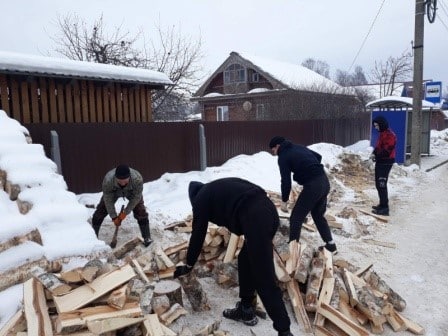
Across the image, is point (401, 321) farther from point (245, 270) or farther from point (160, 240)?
point (160, 240)

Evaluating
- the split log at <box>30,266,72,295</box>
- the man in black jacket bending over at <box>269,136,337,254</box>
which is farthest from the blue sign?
the split log at <box>30,266,72,295</box>

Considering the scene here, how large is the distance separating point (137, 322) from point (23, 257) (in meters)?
1.57

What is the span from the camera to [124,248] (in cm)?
509

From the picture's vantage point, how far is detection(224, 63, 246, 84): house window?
2612 cm

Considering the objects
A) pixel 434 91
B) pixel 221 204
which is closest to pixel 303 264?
pixel 221 204

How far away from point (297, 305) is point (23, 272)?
2694 millimetres

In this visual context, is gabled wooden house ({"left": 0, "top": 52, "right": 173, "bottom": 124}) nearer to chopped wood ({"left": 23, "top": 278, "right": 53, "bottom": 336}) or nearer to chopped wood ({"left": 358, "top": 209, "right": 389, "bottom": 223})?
chopped wood ({"left": 23, "top": 278, "right": 53, "bottom": 336})

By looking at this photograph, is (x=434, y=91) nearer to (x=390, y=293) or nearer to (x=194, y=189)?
(x=390, y=293)

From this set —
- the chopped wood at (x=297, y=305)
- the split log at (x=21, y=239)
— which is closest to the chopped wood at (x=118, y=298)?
the split log at (x=21, y=239)

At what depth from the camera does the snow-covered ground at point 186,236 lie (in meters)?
3.88

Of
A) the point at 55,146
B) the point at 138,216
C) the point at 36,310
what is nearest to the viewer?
the point at 36,310

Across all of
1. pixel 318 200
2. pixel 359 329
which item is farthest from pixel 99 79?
pixel 359 329

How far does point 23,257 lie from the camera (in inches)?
151

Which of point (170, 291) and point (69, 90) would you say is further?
point (69, 90)
